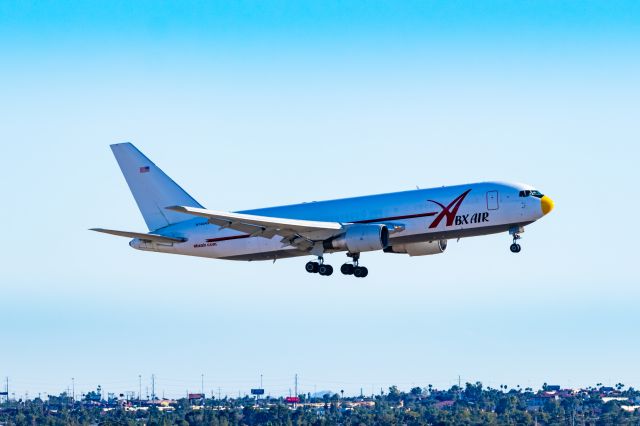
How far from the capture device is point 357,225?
96312 mm

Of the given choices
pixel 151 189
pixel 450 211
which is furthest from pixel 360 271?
pixel 151 189

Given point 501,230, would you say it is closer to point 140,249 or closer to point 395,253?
point 395,253

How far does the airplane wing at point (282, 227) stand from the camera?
94375 millimetres

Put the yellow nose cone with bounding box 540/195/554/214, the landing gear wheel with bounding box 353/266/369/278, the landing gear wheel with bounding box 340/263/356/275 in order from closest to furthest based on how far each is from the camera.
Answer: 1. the yellow nose cone with bounding box 540/195/554/214
2. the landing gear wheel with bounding box 353/266/369/278
3. the landing gear wheel with bounding box 340/263/356/275

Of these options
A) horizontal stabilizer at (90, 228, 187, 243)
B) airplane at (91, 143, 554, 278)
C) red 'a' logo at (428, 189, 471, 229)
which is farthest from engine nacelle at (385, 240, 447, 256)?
horizontal stabilizer at (90, 228, 187, 243)

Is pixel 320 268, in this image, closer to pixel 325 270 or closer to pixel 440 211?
pixel 325 270

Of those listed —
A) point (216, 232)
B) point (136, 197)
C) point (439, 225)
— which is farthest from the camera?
point (136, 197)

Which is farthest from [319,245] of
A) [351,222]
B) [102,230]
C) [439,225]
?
[102,230]

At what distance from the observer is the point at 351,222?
98.0m

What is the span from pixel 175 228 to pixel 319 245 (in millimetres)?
13195

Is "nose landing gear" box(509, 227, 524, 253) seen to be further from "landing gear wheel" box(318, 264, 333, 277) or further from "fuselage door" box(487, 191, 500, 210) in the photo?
"landing gear wheel" box(318, 264, 333, 277)

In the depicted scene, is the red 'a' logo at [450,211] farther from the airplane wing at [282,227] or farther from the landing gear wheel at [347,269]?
the landing gear wheel at [347,269]

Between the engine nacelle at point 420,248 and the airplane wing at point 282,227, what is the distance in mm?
6763

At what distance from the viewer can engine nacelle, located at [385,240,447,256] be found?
101562 millimetres
